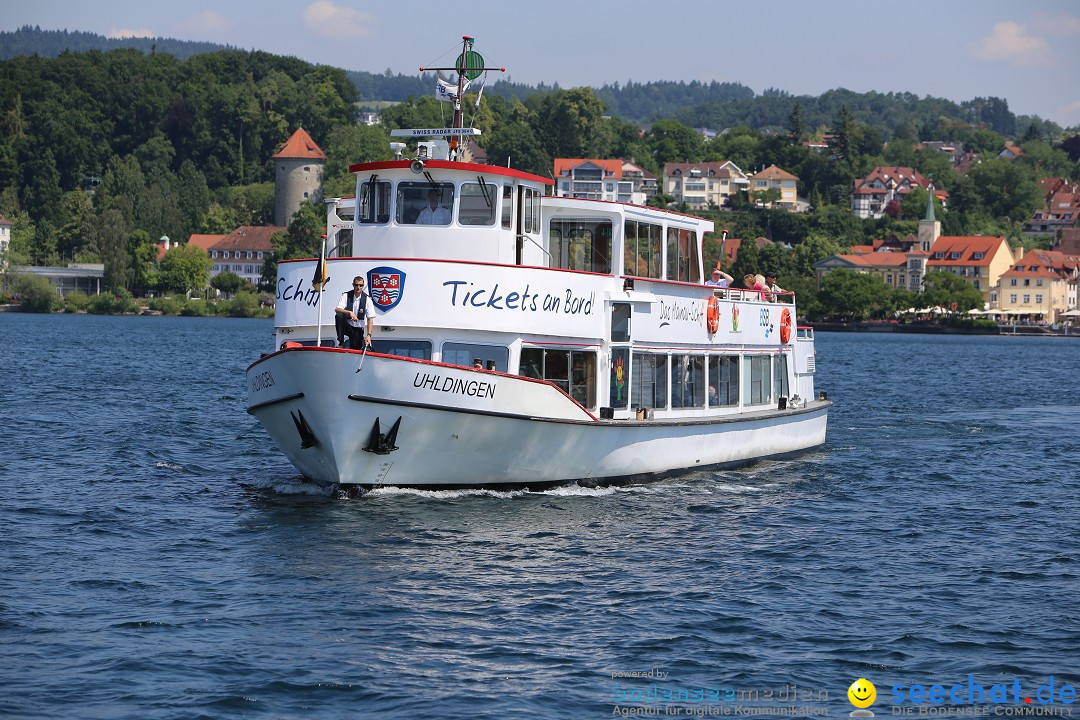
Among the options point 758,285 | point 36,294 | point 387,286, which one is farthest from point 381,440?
point 36,294

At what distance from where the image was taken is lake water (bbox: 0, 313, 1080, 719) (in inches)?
619

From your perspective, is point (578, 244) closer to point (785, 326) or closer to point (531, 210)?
point (531, 210)

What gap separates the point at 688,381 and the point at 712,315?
159cm

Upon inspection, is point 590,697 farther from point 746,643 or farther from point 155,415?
point 155,415

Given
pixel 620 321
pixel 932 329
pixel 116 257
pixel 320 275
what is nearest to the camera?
pixel 320 275

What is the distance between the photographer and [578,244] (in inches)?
1115

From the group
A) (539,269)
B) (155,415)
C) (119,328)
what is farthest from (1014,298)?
(539,269)

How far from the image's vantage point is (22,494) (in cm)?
2669

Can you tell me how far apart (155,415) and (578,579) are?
2650cm

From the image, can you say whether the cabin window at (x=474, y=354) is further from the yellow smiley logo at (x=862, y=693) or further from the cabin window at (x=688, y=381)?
the yellow smiley logo at (x=862, y=693)

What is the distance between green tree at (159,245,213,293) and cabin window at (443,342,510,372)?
15640 cm

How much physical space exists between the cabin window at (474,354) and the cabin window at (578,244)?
138 inches

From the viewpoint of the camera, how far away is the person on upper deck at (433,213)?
86.1ft

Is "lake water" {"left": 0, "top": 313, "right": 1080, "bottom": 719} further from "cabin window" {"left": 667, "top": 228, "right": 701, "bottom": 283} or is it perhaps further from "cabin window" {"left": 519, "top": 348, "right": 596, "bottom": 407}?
"cabin window" {"left": 667, "top": 228, "right": 701, "bottom": 283}
